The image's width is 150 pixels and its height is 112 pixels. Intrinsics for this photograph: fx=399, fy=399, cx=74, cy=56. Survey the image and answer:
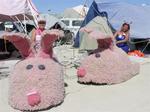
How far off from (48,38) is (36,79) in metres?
0.87

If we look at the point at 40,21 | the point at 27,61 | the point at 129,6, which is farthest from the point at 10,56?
the point at 27,61

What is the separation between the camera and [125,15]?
1547 centimetres

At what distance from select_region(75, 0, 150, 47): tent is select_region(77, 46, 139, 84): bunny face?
5961 millimetres

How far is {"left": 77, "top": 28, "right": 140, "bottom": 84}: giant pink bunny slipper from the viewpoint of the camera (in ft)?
27.9

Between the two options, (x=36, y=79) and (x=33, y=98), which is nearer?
(x=33, y=98)

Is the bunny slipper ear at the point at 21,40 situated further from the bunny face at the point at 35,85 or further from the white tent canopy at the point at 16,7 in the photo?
the white tent canopy at the point at 16,7

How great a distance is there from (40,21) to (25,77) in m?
1.87

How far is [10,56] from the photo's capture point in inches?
613

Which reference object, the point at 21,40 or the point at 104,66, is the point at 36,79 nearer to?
the point at 21,40

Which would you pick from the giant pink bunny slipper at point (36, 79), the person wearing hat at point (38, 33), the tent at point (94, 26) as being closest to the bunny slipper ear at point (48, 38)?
the giant pink bunny slipper at point (36, 79)

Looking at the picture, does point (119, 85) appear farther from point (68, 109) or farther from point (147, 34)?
point (147, 34)

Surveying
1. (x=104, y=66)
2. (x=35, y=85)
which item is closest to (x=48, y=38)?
(x=35, y=85)

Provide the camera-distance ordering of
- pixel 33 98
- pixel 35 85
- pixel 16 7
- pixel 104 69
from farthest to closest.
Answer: pixel 16 7 → pixel 104 69 → pixel 35 85 → pixel 33 98

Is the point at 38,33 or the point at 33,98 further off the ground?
the point at 38,33
